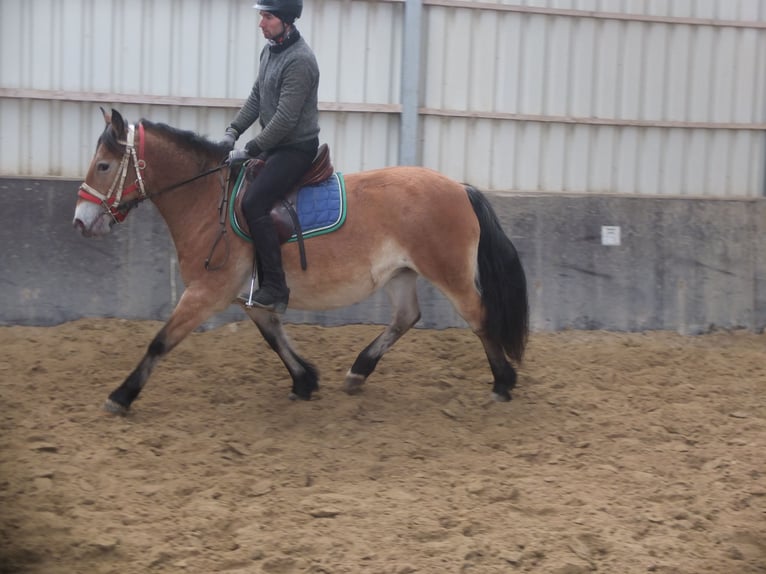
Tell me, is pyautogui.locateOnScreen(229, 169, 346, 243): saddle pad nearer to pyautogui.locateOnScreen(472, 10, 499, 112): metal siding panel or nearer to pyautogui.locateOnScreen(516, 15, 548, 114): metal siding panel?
pyautogui.locateOnScreen(472, 10, 499, 112): metal siding panel

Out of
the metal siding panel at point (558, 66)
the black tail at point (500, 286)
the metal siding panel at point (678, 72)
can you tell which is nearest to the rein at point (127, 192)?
the black tail at point (500, 286)

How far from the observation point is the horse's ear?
6.55 m

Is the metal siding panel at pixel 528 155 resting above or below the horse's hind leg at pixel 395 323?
above

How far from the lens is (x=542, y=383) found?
7.80 metres

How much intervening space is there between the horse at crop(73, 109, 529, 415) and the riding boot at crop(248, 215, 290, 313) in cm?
15

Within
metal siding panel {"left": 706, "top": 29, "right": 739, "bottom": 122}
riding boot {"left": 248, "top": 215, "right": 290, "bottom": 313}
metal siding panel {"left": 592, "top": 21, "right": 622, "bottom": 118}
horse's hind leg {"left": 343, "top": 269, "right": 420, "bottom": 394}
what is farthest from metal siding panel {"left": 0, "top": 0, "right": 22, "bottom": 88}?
metal siding panel {"left": 706, "top": 29, "right": 739, "bottom": 122}

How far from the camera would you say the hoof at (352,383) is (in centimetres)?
737

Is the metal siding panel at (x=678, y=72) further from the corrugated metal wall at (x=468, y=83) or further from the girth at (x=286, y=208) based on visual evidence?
the girth at (x=286, y=208)

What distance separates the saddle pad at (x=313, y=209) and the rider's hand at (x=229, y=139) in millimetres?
198

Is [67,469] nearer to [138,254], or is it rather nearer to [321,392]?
[321,392]

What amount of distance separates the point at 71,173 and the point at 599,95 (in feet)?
15.4

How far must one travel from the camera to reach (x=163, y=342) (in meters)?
6.64

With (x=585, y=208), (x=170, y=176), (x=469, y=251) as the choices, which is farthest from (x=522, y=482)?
(x=585, y=208)

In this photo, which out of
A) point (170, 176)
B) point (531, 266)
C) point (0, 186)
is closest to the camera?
point (170, 176)
